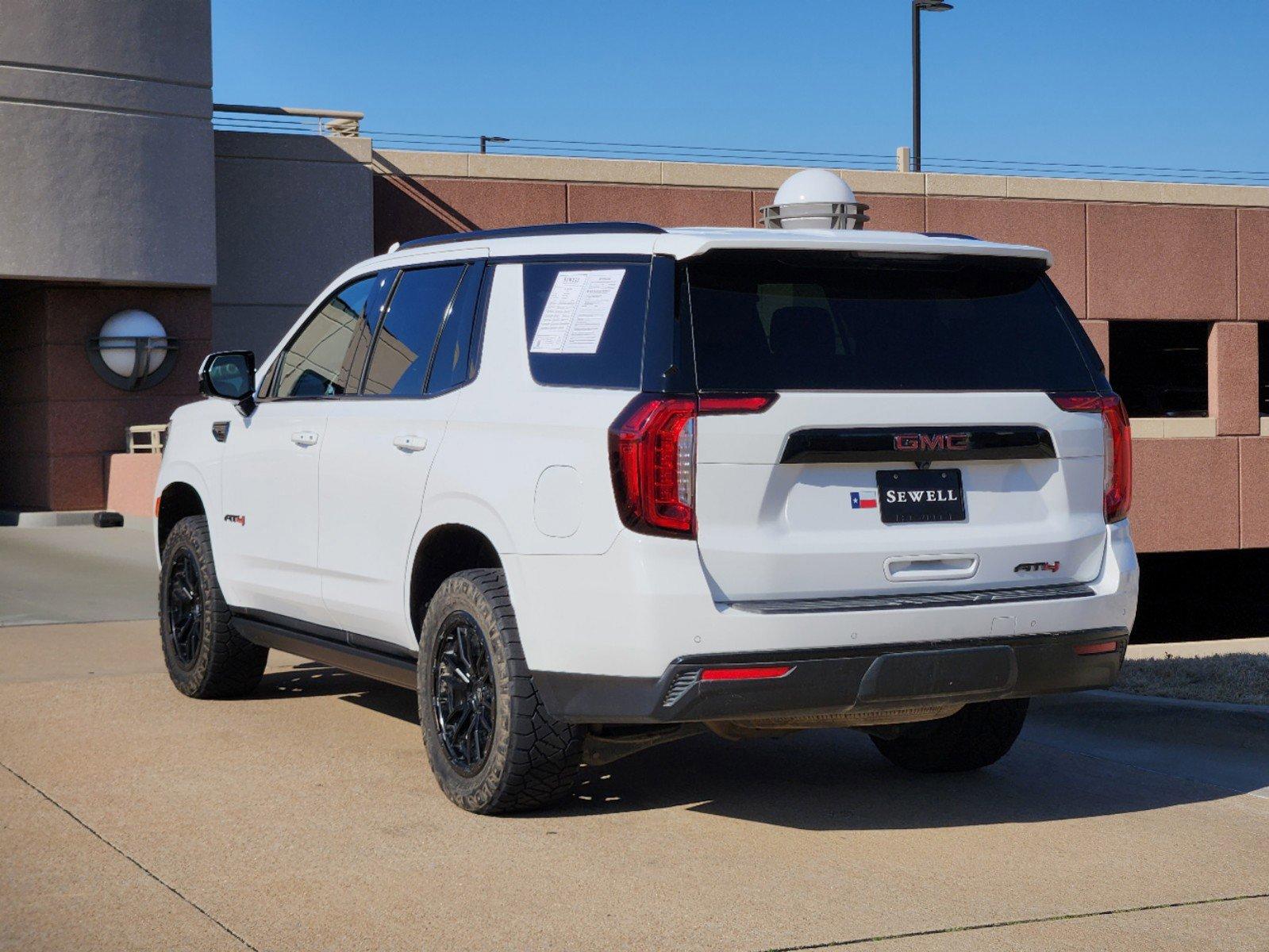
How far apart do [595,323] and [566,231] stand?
492 mm

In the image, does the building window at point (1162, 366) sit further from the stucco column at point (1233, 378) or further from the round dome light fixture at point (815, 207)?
the round dome light fixture at point (815, 207)

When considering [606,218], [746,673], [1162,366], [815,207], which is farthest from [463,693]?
[1162,366]

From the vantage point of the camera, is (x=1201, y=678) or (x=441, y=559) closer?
(x=441, y=559)

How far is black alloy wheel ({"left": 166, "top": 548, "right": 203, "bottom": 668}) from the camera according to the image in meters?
7.93

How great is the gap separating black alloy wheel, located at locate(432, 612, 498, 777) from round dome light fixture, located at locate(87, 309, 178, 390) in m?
19.0

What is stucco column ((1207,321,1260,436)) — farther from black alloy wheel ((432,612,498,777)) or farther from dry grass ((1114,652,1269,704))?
black alloy wheel ((432,612,498,777))

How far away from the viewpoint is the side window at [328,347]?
22.4 feet

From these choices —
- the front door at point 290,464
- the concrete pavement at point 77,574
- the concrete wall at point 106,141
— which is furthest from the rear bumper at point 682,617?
the concrete wall at point 106,141

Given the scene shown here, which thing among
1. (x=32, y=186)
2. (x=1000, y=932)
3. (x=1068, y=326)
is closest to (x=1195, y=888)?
(x=1000, y=932)

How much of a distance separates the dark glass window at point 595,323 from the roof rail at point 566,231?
114 mm

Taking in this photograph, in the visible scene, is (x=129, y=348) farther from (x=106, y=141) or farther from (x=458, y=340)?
(x=458, y=340)

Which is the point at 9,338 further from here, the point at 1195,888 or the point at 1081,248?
the point at 1195,888

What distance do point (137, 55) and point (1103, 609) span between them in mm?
19863

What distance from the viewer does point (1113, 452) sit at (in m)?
5.73
